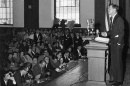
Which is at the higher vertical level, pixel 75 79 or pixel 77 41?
pixel 77 41

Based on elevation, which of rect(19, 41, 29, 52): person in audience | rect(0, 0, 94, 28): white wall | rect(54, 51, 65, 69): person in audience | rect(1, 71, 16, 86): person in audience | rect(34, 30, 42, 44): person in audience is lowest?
rect(1, 71, 16, 86): person in audience

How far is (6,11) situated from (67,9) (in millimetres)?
4531

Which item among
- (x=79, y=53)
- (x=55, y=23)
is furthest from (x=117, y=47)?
(x=55, y=23)

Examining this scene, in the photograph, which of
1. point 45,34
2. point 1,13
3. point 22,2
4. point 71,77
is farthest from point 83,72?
point 1,13

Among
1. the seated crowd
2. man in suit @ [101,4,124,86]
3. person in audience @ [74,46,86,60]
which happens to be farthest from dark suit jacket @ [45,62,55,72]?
man in suit @ [101,4,124,86]

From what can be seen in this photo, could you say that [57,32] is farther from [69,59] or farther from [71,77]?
[71,77]

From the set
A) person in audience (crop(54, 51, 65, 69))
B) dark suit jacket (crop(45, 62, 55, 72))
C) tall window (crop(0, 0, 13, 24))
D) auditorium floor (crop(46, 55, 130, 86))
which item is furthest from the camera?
tall window (crop(0, 0, 13, 24))

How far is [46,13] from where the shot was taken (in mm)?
20031

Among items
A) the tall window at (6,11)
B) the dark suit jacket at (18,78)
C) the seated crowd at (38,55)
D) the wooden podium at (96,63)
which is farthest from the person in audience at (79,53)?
the wooden podium at (96,63)

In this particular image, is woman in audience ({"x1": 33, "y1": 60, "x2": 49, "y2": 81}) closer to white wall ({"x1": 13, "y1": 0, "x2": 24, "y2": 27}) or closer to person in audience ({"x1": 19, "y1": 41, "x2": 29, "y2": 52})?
person in audience ({"x1": 19, "y1": 41, "x2": 29, "y2": 52})

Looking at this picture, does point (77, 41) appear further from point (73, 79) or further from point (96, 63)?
point (96, 63)

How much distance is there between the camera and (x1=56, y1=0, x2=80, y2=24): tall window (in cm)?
2018

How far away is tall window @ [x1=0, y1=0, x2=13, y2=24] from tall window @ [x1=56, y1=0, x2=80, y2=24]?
348 cm

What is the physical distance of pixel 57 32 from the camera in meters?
18.8
